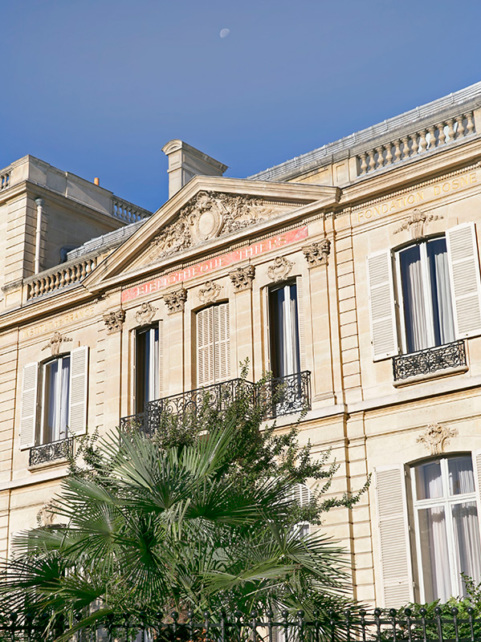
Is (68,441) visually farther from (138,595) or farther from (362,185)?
(138,595)

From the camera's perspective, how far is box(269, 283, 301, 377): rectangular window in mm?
17047

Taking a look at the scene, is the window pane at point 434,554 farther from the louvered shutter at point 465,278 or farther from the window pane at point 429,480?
the louvered shutter at point 465,278

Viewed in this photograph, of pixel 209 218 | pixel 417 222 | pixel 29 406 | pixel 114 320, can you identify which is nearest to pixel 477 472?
pixel 417 222

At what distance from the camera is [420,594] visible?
14156 millimetres

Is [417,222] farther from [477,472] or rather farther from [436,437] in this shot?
[477,472]

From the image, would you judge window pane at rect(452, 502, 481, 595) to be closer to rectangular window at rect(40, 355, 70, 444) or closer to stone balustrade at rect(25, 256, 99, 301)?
rectangular window at rect(40, 355, 70, 444)

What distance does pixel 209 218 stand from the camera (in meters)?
18.5

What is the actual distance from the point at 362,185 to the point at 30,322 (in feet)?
29.2

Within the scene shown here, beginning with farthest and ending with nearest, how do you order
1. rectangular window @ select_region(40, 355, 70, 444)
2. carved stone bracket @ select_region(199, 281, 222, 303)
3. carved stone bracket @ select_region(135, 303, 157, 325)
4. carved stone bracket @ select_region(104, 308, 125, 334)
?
rectangular window @ select_region(40, 355, 70, 444) → carved stone bracket @ select_region(104, 308, 125, 334) → carved stone bracket @ select_region(135, 303, 157, 325) → carved stone bracket @ select_region(199, 281, 222, 303)

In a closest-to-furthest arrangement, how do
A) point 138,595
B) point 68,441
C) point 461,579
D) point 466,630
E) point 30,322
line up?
point 138,595, point 466,630, point 461,579, point 68,441, point 30,322

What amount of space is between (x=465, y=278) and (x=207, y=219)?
563 centimetres

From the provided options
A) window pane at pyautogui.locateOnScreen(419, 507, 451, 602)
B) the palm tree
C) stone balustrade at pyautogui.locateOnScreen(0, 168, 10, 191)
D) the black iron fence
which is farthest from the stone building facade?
the black iron fence

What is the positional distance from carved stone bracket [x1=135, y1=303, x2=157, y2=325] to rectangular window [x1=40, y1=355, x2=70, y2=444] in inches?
98.8

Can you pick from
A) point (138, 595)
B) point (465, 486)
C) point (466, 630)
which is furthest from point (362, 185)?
point (138, 595)
